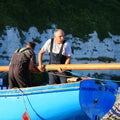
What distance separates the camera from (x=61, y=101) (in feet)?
36.9

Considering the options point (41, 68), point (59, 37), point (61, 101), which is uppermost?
point (59, 37)

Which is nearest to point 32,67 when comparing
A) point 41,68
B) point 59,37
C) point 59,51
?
point 41,68

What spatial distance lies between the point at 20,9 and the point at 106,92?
20048mm

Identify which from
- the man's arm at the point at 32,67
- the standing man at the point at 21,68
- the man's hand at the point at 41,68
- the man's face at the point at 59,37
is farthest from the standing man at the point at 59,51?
the standing man at the point at 21,68

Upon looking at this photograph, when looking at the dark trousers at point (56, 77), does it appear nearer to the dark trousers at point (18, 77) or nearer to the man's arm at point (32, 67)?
the man's arm at point (32, 67)

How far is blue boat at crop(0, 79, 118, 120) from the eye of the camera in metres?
11.1

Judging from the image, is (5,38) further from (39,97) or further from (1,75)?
(39,97)

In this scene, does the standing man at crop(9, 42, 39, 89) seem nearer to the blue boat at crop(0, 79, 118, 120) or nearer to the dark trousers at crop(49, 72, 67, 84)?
the blue boat at crop(0, 79, 118, 120)

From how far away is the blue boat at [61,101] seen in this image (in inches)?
439

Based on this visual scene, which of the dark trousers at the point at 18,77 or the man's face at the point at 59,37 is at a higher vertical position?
the man's face at the point at 59,37

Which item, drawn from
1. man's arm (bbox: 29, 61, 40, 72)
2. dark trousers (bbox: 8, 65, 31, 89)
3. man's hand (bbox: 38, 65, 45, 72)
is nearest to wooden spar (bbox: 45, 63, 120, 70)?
man's hand (bbox: 38, 65, 45, 72)

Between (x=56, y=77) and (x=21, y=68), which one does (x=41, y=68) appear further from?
(x=21, y=68)

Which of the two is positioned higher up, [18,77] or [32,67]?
[32,67]

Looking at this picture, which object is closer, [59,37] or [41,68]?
[59,37]
